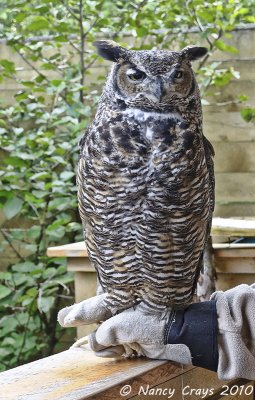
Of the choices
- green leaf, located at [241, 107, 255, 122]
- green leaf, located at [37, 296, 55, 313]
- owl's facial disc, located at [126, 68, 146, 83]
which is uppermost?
owl's facial disc, located at [126, 68, 146, 83]

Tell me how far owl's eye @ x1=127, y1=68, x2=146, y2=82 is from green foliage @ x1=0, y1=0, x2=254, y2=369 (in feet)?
5.07

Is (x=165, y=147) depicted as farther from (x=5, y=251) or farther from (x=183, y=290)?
(x=5, y=251)

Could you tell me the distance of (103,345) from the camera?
4.67 ft

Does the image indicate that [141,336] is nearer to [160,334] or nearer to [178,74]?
[160,334]

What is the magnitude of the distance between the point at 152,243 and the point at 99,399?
35 centimetres

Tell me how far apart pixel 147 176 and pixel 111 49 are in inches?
10.7

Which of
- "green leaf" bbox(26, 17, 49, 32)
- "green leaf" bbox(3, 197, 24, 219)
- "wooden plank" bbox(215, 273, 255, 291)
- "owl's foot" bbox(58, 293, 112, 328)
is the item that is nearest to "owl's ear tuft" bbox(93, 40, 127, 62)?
"owl's foot" bbox(58, 293, 112, 328)

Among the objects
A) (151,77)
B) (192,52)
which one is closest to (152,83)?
(151,77)

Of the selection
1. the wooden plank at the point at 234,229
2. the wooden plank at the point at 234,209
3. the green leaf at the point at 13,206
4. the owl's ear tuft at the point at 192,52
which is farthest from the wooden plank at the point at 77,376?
the wooden plank at the point at 234,209

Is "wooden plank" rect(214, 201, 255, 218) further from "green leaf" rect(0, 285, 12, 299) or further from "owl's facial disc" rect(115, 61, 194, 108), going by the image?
"owl's facial disc" rect(115, 61, 194, 108)

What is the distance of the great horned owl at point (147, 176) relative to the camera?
1.29 metres

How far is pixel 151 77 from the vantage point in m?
1.27

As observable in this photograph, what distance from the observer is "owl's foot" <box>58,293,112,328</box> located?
4.77 feet

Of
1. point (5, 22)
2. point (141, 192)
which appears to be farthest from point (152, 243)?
point (5, 22)
